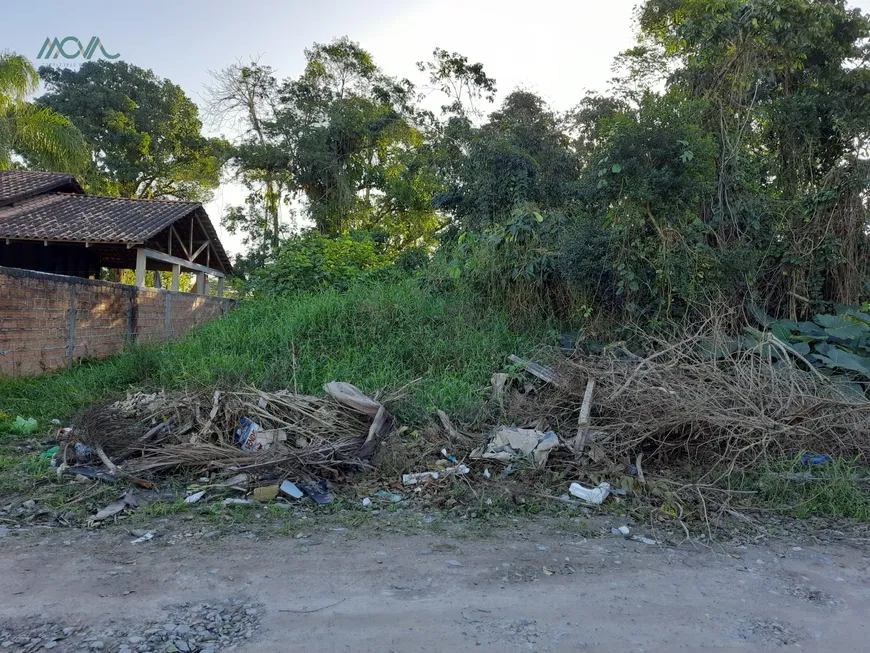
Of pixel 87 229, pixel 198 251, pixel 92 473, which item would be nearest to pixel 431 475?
pixel 92 473

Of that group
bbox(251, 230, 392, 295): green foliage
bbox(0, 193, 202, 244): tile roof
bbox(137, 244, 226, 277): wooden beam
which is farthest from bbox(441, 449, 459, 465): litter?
bbox(137, 244, 226, 277): wooden beam

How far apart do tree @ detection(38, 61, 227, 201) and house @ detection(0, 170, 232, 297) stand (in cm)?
722

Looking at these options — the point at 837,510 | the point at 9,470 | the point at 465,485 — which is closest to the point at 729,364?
the point at 837,510

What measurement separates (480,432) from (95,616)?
3554 mm

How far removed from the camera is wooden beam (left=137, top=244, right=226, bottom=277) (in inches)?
526

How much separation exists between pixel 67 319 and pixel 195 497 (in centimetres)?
535

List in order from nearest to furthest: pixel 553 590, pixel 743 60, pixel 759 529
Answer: pixel 553 590, pixel 759 529, pixel 743 60

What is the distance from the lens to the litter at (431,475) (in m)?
4.70

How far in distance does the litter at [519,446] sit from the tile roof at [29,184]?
13138mm

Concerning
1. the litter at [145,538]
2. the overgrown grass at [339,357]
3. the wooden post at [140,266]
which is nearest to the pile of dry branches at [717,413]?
the overgrown grass at [339,357]

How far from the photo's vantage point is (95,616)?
8.51 feet

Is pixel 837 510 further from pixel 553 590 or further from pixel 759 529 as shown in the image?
pixel 553 590

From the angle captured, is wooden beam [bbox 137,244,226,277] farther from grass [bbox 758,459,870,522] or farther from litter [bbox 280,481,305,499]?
grass [bbox 758,459,870,522]

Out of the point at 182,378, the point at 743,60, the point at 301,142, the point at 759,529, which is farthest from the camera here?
the point at 301,142
